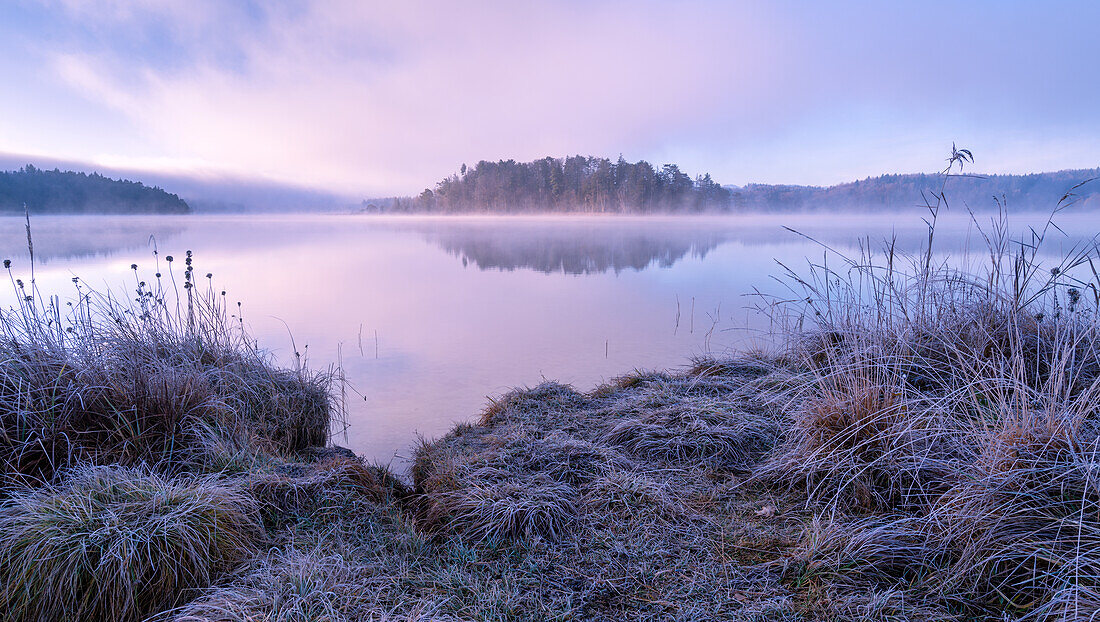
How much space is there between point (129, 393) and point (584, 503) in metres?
2.56

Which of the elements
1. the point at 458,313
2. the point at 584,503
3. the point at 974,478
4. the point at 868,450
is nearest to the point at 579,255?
the point at 458,313

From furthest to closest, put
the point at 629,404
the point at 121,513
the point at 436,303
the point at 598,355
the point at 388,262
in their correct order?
the point at 388,262 < the point at 436,303 < the point at 598,355 < the point at 629,404 < the point at 121,513

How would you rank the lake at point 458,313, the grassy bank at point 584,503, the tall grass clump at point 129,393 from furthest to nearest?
the lake at point 458,313 < the tall grass clump at point 129,393 < the grassy bank at point 584,503

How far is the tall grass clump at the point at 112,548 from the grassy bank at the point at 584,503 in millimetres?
11

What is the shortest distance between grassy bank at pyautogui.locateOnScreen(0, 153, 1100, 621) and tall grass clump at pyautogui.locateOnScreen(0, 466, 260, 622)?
1 cm

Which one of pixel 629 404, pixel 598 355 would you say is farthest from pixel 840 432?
pixel 598 355

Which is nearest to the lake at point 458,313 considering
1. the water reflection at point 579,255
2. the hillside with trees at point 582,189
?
the water reflection at point 579,255

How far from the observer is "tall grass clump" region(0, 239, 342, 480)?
9.48 ft

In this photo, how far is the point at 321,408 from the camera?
4.84m

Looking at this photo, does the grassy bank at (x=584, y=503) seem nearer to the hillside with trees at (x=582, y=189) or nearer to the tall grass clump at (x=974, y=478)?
the tall grass clump at (x=974, y=478)

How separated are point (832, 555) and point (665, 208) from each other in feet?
232

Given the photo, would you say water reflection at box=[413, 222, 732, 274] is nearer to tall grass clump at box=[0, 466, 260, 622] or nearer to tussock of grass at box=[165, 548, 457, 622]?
tall grass clump at box=[0, 466, 260, 622]

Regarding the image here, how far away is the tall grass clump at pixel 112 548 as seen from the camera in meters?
1.98

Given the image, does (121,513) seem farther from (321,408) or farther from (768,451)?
(768,451)
